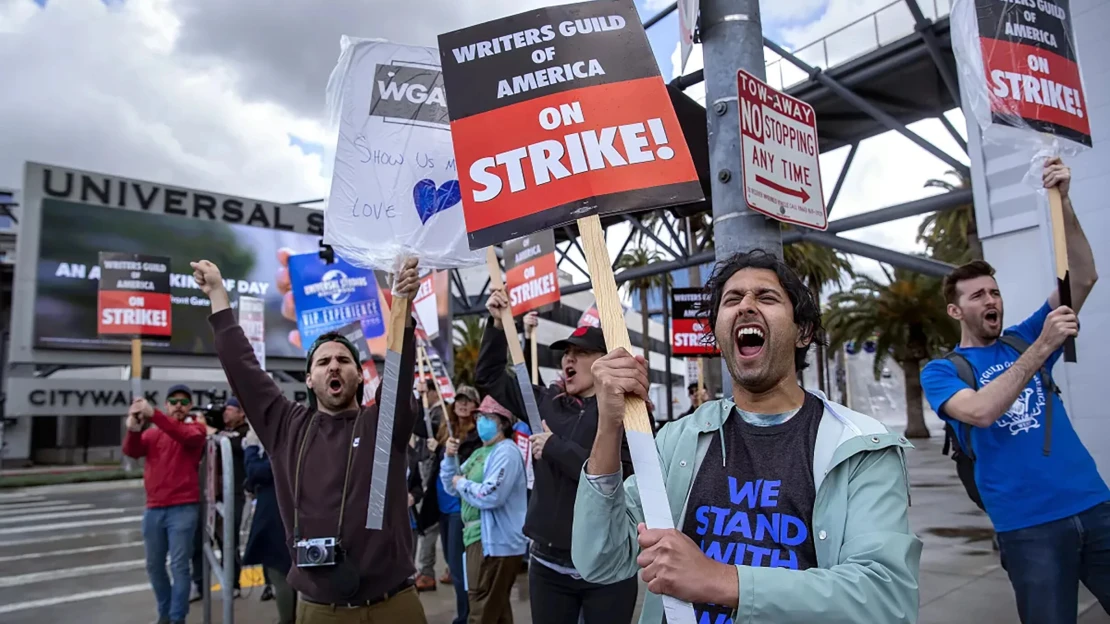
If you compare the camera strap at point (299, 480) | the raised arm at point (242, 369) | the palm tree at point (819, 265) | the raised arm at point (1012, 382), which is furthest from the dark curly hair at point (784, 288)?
the palm tree at point (819, 265)

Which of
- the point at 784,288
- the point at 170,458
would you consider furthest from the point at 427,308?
the point at 784,288

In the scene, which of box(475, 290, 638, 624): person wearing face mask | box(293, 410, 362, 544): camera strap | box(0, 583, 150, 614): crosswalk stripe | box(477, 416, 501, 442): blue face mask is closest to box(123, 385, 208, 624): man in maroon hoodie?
box(0, 583, 150, 614): crosswalk stripe

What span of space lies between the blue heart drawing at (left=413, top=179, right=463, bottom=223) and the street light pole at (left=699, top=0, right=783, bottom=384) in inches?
50.9

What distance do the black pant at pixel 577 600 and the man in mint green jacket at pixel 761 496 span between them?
160 centimetres

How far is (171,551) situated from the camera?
235 inches

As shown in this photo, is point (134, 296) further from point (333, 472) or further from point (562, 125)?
point (562, 125)

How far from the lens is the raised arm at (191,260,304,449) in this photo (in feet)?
10.4

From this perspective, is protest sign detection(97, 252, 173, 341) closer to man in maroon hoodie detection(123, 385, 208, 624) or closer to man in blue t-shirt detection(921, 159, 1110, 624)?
man in maroon hoodie detection(123, 385, 208, 624)

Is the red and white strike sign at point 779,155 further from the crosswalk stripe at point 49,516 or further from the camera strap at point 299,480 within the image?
the crosswalk stripe at point 49,516

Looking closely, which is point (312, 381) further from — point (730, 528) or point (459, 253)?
point (730, 528)

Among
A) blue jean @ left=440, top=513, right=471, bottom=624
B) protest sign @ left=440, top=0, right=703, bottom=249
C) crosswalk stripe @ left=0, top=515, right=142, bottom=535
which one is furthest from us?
crosswalk stripe @ left=0, top=515, right=142, bottom=535

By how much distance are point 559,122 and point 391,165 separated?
1557mm

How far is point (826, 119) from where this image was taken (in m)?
11.8

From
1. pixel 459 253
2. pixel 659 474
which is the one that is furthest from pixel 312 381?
pixel 659 474
